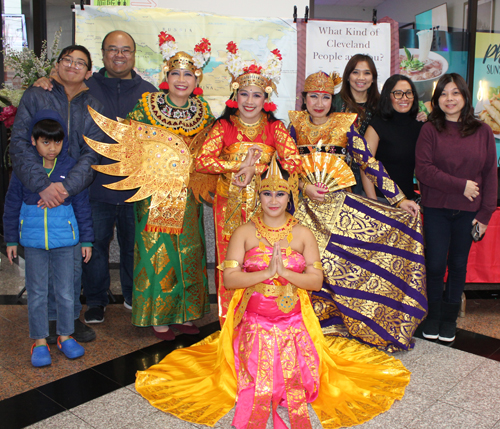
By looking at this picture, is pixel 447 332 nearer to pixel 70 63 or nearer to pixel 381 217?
pixel 381 217

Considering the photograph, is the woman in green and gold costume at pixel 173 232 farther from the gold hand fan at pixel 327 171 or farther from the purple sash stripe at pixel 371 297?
the purple sash stripe at pixel 371 297

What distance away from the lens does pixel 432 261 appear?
2.97 metres

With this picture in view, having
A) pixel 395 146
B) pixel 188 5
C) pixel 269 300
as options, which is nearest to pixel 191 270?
pixel 269 300

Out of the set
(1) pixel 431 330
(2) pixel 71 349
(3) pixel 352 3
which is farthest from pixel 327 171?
(3) pixel 352 3

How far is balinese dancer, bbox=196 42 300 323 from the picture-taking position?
104 inches

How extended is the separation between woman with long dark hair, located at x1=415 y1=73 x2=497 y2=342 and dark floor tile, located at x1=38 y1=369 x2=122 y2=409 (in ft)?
6.73

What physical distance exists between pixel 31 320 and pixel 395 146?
95.0 inches

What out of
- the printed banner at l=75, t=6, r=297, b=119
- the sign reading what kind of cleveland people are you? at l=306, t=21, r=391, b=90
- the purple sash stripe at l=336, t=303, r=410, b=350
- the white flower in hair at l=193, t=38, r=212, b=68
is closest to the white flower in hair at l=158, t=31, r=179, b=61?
the white flower in hair at l=193, t=38, r=212, b=68

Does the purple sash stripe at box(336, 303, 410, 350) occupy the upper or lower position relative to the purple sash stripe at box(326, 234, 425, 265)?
lower

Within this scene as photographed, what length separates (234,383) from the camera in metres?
2.26

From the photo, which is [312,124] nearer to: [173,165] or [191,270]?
[173,165]

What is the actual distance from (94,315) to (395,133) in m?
2.35

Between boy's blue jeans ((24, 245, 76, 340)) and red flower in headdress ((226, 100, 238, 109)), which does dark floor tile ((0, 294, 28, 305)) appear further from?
red flower in headdress ((226, 100, 238, 109))

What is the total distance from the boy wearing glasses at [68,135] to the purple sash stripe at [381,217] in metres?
1.56
